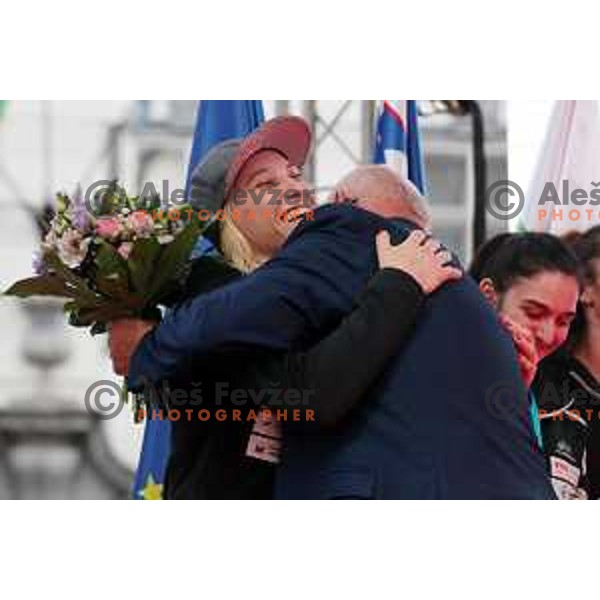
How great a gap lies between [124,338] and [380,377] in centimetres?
63

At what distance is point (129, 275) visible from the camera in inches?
123

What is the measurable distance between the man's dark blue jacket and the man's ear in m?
0.70

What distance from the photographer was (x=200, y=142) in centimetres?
413

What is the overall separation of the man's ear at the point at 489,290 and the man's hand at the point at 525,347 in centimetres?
5

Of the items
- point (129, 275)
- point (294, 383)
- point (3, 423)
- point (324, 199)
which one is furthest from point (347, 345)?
point (3, 423)

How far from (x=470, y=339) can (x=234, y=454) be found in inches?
24.6

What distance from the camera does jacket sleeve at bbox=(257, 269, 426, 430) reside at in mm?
2863

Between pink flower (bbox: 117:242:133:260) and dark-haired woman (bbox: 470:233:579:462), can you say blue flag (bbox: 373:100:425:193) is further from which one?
pink flower (bbox: 117:242:133:260)

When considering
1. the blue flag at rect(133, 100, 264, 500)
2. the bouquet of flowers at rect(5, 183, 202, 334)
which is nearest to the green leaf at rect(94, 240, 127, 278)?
the bouquet of flowers at rect(5, 183, 202, 334)

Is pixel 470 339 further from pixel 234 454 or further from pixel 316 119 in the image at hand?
pixel 316 119

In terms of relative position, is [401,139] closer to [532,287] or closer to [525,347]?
[532,287]

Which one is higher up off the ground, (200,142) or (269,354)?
(200,142)

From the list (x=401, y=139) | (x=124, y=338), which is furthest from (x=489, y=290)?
(x=124, y=338)
